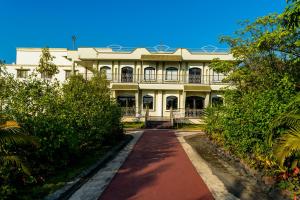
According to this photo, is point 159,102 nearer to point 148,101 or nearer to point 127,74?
point 148,101

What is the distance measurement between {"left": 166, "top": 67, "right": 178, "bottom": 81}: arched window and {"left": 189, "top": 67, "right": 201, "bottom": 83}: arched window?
1749 millimetres

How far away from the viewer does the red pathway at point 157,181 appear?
6.61 m

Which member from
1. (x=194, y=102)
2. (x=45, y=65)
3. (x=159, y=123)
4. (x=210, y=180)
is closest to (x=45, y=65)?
(x=45, y=65)

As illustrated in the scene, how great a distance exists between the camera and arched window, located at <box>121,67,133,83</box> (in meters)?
33.9

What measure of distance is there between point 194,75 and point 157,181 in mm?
26804

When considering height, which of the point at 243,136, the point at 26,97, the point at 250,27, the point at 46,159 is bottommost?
the point at 46,159

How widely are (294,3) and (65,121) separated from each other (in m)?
6.97

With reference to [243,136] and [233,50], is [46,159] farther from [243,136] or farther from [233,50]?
[233,50]

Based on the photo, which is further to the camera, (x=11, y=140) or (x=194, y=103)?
(x=194, y=103)

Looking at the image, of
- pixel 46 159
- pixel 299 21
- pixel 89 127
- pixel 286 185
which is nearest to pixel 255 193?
pixel 286 185

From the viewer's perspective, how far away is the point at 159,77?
3375 centimetres

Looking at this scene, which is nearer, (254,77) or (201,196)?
(201,196)

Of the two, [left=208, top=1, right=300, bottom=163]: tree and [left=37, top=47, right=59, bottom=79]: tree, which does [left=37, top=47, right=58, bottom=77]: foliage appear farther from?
[left=208, top=1, right=300, bottom=163]: tree

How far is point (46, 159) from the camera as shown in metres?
7.89
